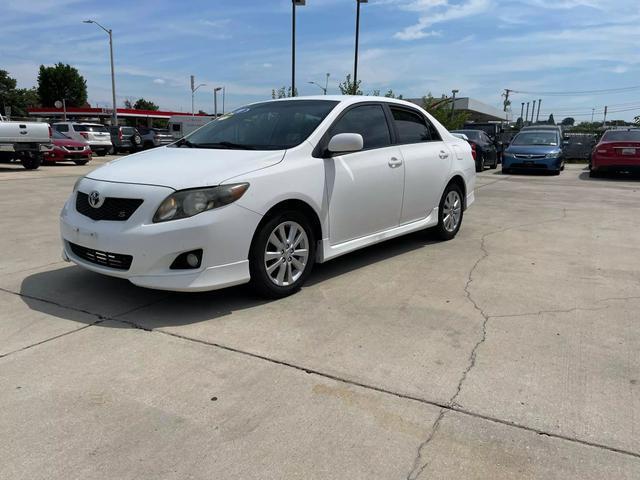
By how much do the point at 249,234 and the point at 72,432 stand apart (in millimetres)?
1881

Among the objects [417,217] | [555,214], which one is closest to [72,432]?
[417,217]

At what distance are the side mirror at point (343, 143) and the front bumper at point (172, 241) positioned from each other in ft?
3.30

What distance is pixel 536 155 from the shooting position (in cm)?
1675

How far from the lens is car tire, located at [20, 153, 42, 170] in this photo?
16.7m

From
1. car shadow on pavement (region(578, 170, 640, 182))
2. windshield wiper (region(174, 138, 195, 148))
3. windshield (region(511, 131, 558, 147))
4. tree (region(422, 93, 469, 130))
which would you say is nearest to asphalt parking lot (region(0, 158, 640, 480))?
windshield wiper (region(174, 138, 195, 148))

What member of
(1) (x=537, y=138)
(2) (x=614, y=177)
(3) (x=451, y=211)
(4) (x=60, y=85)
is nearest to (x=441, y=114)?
(1) (x=537, y=138)

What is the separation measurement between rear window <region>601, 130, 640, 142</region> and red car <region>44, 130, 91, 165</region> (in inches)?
709

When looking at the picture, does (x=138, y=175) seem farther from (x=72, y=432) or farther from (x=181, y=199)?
(x=72, y=432)

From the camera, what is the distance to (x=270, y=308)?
13.9 feet

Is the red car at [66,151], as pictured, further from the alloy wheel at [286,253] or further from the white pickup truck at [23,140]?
the alloy wheel at [286,253]

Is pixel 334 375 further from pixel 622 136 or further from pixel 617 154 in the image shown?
pixel 622 136

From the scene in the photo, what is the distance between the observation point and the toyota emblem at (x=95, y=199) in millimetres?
4047

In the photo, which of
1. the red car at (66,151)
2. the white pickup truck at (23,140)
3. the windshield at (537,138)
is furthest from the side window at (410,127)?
the red car at (66,151)

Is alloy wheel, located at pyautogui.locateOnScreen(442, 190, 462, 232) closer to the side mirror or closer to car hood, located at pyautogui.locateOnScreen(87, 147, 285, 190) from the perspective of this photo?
the side mirror
